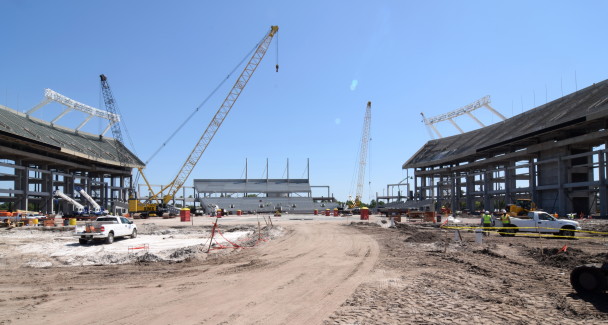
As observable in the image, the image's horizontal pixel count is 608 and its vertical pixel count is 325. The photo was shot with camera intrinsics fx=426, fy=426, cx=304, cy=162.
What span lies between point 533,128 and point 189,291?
6599 cm

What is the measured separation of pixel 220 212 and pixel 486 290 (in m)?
70.9

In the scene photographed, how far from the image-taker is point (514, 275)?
12703 millimetres

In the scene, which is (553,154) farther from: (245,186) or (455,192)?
(245,186)

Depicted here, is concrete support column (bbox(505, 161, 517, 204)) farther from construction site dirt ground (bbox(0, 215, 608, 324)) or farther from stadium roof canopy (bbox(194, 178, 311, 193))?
stadium roof canopy (bbox(194, 178, 311, 193))

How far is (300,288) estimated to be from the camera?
11.5 m

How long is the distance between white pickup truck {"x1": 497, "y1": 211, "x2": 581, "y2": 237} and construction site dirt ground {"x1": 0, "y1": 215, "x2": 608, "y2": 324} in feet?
22.9

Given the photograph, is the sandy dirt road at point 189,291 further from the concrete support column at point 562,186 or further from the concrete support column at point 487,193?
the concrete support column at point 487,193

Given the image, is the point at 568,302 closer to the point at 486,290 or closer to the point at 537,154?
the point at 486,290

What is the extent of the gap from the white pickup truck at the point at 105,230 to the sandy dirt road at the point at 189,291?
839 cm

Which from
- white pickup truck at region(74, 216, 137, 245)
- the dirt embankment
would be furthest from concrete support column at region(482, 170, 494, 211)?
white pickup truck at region(74, 216, 137, 245)

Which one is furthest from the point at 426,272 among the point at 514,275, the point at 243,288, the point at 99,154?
the point at 99,154

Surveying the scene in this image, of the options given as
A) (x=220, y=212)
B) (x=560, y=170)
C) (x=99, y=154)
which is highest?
(x=99, y=154)

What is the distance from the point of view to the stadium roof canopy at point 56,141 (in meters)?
64.4

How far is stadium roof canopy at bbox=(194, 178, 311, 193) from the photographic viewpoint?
121812 millimetres
